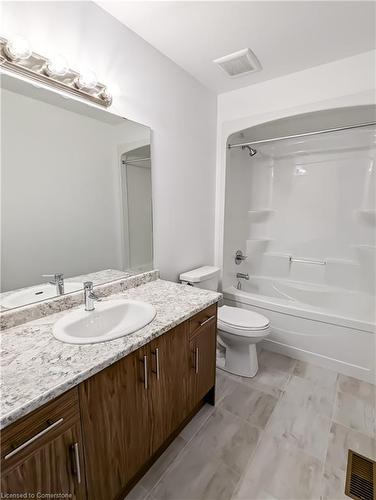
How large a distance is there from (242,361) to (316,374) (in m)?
0.62

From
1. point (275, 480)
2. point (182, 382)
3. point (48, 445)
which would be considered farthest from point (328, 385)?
point (48, 445)

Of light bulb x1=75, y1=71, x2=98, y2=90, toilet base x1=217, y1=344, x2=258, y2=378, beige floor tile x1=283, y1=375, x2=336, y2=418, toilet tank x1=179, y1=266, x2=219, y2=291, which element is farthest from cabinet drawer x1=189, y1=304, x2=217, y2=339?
light bulb x1=75, y1=71, x2=98, y2=90

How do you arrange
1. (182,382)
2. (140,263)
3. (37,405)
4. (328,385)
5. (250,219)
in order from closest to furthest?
(37,405) → (182,382) → (140,263) → (328,385) → (250,219)

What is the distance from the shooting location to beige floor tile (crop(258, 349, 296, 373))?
6.91ft

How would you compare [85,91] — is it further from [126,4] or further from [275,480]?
[275,480]

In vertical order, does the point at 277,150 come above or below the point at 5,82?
above

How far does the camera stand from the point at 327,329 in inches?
80.0

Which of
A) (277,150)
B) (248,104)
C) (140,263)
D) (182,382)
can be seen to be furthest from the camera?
(277,150)

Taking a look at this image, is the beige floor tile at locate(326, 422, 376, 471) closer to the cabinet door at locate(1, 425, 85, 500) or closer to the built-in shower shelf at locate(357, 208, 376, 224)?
the cabinet door at locate(1, 425, 85, 500)

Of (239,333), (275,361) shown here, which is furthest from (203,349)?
(275,361)

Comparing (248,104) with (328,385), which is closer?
(328,385)

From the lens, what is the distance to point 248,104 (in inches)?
88.9

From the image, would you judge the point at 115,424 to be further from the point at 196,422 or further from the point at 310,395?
the point at 310,395

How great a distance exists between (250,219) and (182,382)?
2.38m
